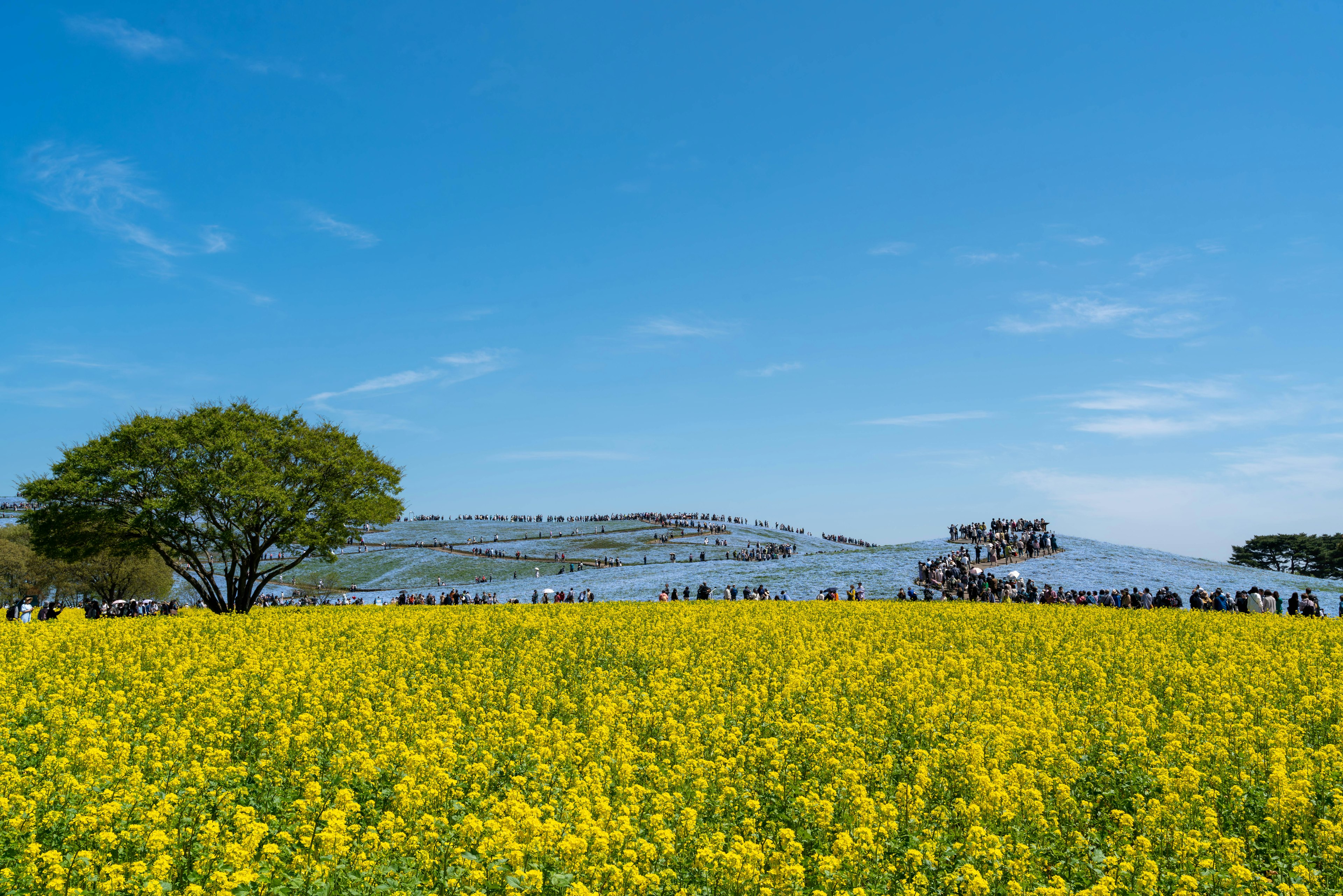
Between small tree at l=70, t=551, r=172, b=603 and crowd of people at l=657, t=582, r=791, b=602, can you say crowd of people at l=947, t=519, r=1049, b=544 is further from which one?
small tree at l=70, t=551, r=172, b=603

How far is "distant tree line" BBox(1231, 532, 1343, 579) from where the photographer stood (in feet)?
314

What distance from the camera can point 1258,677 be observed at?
16281 mm

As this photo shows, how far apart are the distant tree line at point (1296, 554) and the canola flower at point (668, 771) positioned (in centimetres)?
9692

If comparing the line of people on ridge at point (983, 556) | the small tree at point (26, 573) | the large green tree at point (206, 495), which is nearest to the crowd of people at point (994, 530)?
the line of people on ridge at point (983, 556)

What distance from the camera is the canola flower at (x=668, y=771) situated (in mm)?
7125

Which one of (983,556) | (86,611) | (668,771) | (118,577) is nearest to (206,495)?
(86,611)

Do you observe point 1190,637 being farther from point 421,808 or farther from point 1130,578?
point 1130,578

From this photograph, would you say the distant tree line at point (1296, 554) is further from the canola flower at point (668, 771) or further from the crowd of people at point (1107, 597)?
the canola flower at point (668, 771)

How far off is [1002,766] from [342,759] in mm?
8274

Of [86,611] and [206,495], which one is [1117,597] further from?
[86,611]

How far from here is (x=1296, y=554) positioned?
104938mm

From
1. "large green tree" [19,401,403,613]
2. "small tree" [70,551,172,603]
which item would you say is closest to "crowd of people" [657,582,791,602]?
"large green tree" [19,401,403,613]

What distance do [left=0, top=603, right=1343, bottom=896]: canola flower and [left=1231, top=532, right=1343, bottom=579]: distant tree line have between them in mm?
96921

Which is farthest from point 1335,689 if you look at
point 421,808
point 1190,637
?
point 421,808
